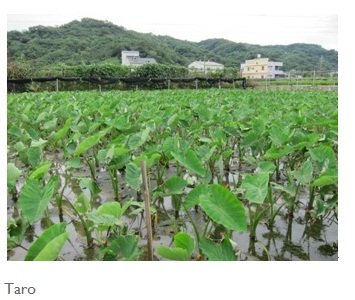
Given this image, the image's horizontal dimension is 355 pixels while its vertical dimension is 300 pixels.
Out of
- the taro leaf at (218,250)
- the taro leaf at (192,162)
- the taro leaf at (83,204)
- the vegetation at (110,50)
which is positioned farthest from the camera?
the vegetation at (110,50)

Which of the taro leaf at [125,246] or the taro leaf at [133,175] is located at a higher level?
the taro leaf at [133,175]

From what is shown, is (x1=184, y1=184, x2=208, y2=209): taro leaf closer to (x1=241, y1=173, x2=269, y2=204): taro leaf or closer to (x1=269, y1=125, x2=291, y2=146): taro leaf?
(x1=241, y1=173, x2=269, y2=204): taro leaf

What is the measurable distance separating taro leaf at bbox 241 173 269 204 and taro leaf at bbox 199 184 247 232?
21cm

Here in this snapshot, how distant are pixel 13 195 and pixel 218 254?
5.72ft

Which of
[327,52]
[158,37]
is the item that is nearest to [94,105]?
[327,52]

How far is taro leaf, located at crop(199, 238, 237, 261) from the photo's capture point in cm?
140

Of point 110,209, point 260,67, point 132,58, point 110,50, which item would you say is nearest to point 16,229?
point 110,209

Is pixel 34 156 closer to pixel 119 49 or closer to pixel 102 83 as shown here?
pixel 102 83

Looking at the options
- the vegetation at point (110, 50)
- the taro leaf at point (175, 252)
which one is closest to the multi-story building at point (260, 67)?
the vegetation at point (110, 50)

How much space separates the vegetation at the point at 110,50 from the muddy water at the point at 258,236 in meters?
8.75

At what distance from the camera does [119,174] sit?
3.14 m

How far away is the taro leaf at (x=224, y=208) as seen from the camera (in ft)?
4.59

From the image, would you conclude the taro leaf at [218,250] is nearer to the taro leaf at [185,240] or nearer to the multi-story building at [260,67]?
the taro leaf at [185,240]

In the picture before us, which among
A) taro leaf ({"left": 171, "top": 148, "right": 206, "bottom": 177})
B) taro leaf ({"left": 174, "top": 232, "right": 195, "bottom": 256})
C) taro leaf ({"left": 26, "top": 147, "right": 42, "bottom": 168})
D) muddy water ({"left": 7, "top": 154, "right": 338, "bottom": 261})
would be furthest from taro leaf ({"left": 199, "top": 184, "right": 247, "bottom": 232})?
taro leaf ({"left": 26, "top": 147, "right": 42, "bottom": 168})
